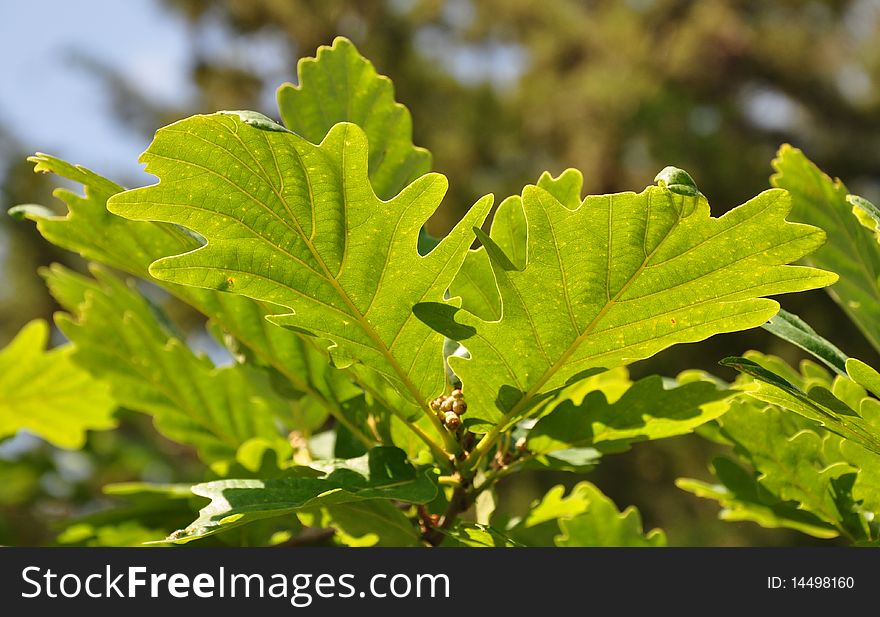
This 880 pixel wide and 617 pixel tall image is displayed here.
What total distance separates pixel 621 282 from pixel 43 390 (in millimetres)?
785

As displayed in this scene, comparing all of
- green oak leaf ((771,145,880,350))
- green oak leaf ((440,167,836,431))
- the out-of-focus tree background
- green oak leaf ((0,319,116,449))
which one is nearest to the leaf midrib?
green oak leaf ((440,167,836,431))

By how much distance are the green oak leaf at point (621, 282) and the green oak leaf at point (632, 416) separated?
86 millimetres

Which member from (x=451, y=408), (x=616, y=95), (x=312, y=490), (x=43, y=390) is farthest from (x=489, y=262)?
(x=616, y=95)

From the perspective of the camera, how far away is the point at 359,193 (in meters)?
0.51

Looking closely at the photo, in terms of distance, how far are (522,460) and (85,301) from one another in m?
0.51

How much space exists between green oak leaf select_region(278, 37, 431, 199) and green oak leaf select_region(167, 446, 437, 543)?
253 mm

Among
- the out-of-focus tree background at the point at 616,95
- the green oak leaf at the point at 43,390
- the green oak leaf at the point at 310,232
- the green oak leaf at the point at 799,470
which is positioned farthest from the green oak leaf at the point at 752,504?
the out-of-focus tree background at the point at 616,95

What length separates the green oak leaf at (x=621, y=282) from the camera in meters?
0.49

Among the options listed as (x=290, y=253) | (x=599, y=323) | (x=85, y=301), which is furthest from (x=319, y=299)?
(x=85, y=301)

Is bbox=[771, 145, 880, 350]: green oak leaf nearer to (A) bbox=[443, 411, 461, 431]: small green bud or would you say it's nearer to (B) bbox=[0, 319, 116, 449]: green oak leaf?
(A) bbox=[443, 411, 461, 431]: small green bud

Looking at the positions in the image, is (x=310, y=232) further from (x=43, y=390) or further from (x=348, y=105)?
(x=43, y=390)

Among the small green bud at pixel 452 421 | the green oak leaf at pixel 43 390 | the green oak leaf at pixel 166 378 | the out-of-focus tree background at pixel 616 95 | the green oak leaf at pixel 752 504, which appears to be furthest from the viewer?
the out-of-focus tree background at pixel 616 95

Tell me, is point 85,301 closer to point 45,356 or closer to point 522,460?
point 45,356

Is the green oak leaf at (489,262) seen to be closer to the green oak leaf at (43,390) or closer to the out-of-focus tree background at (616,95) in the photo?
the green oak leaf at (43,390)
